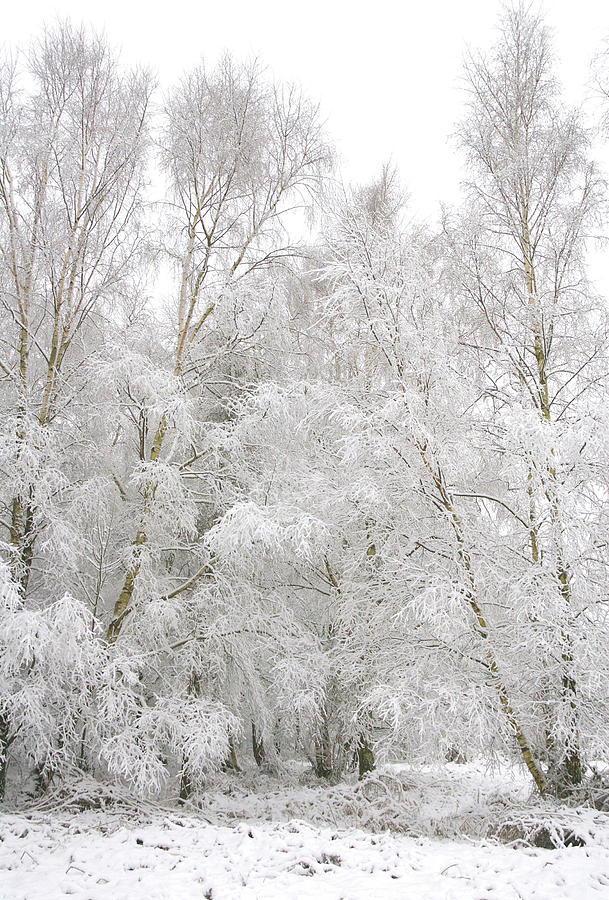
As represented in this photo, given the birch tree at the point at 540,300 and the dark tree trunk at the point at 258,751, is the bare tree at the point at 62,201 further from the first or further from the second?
the dark tree trunk at the point at 258,751

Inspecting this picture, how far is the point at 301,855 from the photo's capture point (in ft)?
14.8

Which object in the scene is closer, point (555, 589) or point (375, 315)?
point (555, 589)

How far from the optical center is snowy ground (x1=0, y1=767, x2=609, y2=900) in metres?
3.96

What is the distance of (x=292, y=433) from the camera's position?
7441 mm

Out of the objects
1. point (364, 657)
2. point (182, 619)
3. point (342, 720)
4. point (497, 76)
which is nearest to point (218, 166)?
point (497, 76)

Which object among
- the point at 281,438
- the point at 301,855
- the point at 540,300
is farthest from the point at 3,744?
the point at 540,300

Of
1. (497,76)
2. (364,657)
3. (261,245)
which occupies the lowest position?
(364,657)

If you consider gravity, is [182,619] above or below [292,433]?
below

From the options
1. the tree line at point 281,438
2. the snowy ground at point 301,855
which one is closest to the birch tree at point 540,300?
the tree line at point 281,438

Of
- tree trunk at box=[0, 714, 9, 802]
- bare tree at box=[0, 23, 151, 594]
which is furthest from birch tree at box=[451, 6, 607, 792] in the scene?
tree trunk at box=[0, 714, 9, 802]

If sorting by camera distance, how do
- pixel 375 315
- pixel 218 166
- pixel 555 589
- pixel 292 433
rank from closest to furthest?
pixel 555 589 < pixel 375 315 < pixel 292 433 < pixel 218 166

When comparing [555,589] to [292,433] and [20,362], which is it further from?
[20,362]

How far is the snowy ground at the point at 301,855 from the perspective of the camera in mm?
3959

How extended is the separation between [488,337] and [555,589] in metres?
3.24
